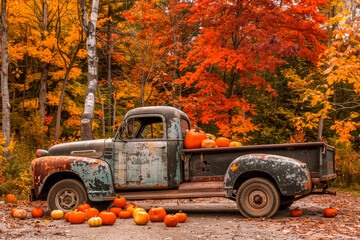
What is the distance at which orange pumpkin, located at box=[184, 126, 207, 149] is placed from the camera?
746 cm

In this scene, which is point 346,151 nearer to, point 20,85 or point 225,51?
point 225,51

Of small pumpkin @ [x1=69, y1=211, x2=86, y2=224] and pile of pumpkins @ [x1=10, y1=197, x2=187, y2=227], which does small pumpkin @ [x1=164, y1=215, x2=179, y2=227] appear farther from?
small pumpkin @ [x1=69, y1=211, x2=86, y2=224]

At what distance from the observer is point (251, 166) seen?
260 inches

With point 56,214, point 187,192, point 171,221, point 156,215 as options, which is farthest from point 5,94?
A: point 171,221

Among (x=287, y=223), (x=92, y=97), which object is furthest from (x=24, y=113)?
(x=287, y=223)

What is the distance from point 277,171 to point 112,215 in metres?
2.82

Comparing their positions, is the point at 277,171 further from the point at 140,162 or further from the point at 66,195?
the point at 66,195

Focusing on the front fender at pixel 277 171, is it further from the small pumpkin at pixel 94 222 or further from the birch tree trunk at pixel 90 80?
the birch tree trunk at pixel 90 80

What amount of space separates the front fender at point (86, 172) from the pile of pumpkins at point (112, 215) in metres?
0.30

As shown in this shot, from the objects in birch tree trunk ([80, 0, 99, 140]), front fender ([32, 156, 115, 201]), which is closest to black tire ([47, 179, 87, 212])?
front fender ([32, 156, 115, 201])

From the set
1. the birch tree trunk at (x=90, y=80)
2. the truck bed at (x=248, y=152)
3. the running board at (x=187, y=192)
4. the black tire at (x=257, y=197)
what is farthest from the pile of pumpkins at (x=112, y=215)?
the birch tree trunk at (x=90, y=80)

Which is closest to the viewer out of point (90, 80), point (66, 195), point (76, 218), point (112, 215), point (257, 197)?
point (112, 215)

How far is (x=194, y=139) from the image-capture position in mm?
7469

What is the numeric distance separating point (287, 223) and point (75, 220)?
346 cm
